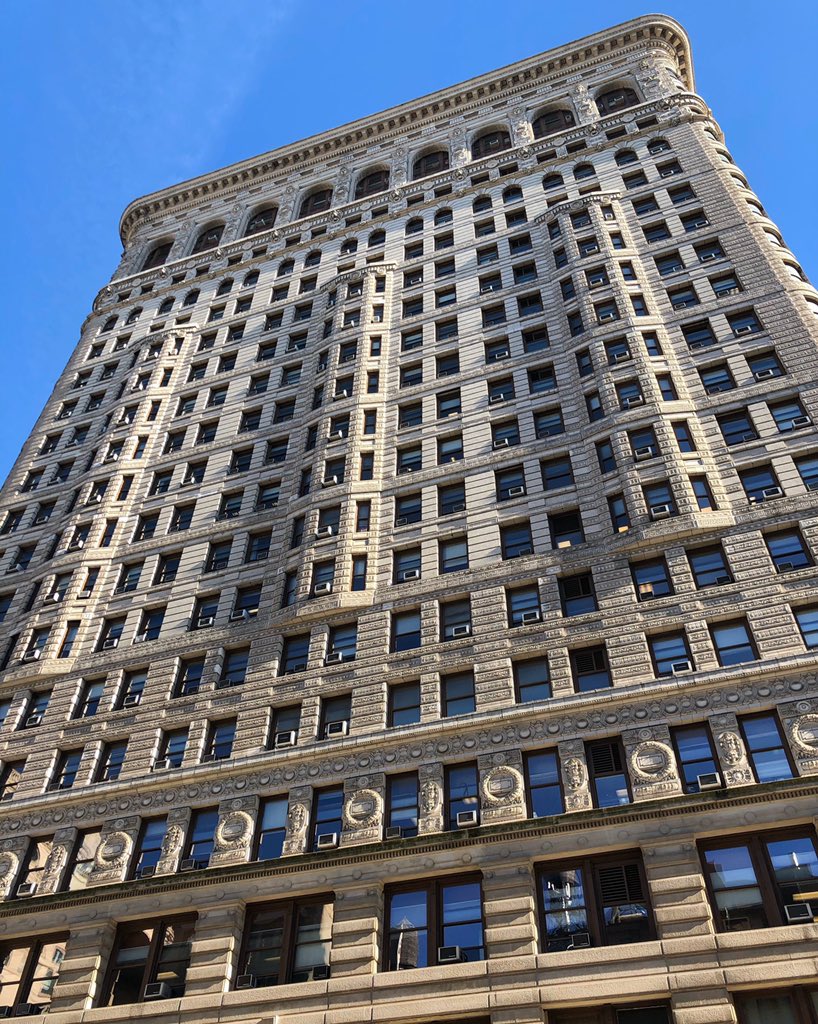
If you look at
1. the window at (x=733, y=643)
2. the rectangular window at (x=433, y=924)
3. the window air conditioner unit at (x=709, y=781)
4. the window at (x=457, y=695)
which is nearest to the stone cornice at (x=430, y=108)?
the window at (x=457, y=695)

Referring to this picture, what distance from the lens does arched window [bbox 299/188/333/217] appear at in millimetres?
64688

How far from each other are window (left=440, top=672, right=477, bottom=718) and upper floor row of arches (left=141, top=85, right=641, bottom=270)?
3916 centimetres

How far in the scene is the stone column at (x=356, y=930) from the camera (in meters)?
24.4

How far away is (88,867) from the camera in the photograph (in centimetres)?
3006

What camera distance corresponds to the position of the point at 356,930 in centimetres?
2502

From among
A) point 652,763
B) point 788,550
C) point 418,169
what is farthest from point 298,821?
point 418,169

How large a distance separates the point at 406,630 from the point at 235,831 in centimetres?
860

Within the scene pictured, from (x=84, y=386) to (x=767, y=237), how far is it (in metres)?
37.2

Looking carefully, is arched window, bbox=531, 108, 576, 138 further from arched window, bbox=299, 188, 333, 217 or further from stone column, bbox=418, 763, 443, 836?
stone column, bbox=418, 763, 443, 836

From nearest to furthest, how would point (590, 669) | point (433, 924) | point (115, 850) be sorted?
point (433, 924), point (590, 669), point (115, 850)

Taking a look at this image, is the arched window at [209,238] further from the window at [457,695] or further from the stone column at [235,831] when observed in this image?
the stone column at [235,831]

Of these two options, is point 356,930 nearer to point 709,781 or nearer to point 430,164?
point 709,781

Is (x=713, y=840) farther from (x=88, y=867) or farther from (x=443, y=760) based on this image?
(x=88, y=867)

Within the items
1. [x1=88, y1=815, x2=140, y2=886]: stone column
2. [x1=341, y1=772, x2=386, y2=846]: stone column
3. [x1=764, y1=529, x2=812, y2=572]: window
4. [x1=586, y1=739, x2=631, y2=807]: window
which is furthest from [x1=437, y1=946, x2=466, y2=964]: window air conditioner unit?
[x1=764, y1=529, x2=812, y2=572]: window
